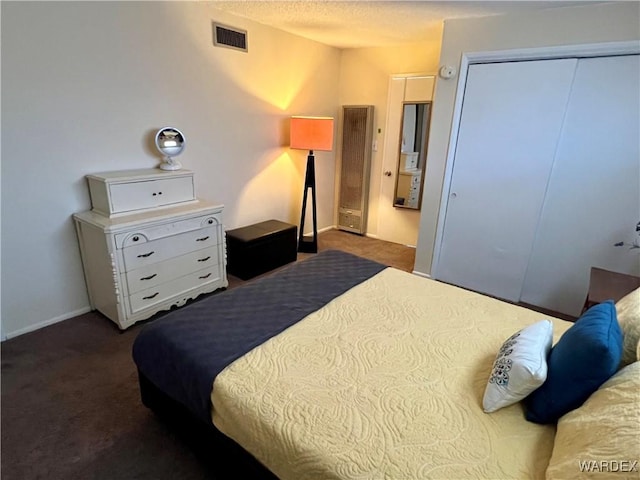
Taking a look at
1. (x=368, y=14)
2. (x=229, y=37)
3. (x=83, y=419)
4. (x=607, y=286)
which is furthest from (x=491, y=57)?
(x=83, y=419)

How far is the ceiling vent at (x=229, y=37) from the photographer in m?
2.97

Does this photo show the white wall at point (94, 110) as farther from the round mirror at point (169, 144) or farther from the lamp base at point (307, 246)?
the lamp base at point (307, 246)

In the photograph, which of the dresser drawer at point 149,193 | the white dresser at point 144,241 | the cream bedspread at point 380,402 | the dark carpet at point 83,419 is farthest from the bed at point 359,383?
the dresser drawer at point 149,193

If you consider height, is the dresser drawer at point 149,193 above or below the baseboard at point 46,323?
above

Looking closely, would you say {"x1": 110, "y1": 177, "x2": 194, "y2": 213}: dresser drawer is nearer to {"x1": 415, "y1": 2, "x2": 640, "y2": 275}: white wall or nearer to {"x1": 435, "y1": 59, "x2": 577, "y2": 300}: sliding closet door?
{"x1": 415, "y1": 2, "x2": 640, "y2": 275}: white wall

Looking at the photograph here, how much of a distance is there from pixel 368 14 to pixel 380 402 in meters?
2.89

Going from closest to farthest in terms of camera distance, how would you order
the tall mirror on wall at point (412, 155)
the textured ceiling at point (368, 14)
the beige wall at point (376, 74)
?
the textured ceiling at point (368, 14), the beige wall at point (376, 74), the tall mirror on wall at point (412, 155)

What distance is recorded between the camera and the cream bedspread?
100 centimetres

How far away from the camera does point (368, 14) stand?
2.83 meters

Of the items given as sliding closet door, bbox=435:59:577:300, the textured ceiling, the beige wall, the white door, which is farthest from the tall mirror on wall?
sliding closet door, bbox=435:59:577:300

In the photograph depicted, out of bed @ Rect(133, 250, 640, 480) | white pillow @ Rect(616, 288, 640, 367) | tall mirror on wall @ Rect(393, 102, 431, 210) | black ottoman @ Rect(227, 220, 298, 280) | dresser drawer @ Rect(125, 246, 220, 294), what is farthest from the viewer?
tall mirror on wall @ Rect(393, 102, 431, 210)

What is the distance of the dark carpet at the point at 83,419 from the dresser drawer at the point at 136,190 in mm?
868

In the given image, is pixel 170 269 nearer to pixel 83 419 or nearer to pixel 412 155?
pixel 83 419

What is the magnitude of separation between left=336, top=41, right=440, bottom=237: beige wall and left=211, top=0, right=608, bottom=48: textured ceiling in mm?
210
